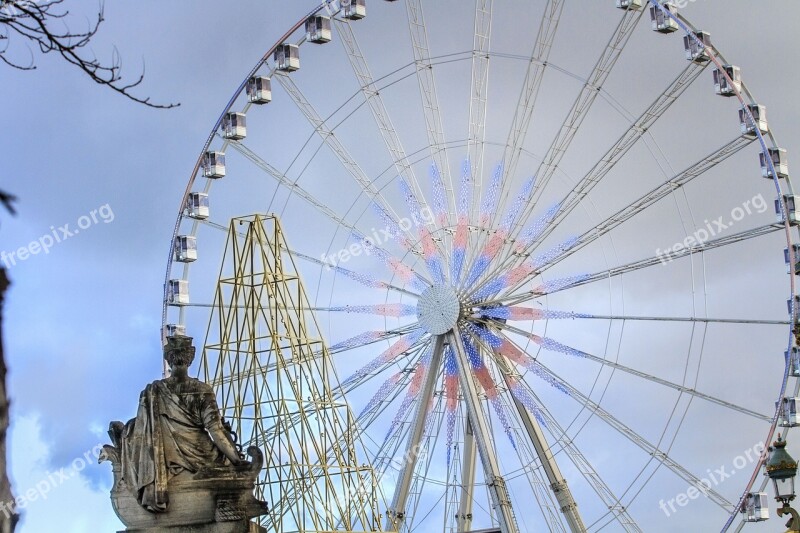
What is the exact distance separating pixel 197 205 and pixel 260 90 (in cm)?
354

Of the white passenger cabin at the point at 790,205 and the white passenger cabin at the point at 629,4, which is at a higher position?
the white passenger cabin at the point at 629,4

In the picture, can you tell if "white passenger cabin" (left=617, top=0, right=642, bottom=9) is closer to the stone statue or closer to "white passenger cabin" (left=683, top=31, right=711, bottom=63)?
"white passenger cabin" (left=683, top=31, right=711, bottom=63)

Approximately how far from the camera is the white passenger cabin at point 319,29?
39844 mm

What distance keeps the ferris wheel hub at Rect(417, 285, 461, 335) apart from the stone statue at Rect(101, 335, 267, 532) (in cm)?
2002

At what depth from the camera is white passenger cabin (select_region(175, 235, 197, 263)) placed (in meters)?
40.7

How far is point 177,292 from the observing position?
4022 cm

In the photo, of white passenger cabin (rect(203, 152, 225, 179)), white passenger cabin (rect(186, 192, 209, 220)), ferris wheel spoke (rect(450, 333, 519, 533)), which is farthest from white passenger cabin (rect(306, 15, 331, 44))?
ferris wheel spoke (rect(450, 333, 519, 533))

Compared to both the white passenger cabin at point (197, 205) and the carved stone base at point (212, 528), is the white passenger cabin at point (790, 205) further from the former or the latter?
the carved stone base at point (212, 528)

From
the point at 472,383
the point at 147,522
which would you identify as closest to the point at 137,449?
the point at 147,522

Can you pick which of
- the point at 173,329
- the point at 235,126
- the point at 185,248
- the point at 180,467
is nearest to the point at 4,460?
the point at 180,467

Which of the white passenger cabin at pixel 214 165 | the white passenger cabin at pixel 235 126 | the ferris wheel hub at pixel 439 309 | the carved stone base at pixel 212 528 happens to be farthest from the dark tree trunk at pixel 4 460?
the white passenger cabin at pixel 235 126

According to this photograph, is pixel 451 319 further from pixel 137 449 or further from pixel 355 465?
pixel 137 449

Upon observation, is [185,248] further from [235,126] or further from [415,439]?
[415,439]

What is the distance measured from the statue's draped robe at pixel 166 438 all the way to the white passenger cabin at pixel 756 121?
22.7m
